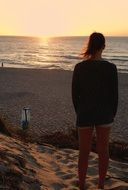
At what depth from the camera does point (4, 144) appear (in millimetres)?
5848

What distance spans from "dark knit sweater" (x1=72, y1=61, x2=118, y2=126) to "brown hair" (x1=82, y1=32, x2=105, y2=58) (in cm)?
12

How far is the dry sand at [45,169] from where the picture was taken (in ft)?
14.3

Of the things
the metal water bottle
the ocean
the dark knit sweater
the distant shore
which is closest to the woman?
the dark knit sweater

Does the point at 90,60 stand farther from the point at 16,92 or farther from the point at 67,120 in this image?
the point at 16,92

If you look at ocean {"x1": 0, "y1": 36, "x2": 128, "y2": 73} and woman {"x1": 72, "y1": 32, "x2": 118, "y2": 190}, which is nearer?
woman {"x1": 72, "y1": 32, "x2": 118, "y2": 190}

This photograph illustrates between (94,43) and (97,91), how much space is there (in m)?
0.54

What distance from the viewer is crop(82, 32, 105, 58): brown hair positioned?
4543 millimetres

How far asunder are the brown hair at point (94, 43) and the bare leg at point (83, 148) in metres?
0.87

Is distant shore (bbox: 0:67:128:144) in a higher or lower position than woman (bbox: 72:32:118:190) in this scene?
lower

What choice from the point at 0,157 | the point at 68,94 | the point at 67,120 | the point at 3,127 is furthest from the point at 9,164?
the point at 68,94

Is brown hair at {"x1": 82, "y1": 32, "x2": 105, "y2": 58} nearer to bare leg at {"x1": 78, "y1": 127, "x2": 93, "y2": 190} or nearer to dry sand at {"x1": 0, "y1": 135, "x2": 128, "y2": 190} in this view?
bare leg at {"x1": 78, "y1": 127, "x2": 93, "y2": 190}

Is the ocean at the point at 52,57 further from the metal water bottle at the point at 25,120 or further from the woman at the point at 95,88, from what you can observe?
the woman at the point at 95,88

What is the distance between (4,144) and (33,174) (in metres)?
1.10

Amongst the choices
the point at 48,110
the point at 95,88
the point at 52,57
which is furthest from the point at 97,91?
the point at 52,57
